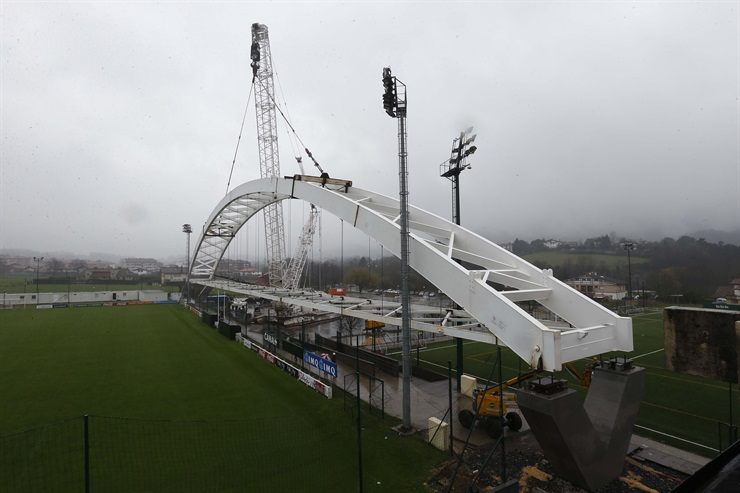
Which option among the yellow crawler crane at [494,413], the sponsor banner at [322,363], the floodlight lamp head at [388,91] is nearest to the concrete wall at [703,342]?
the yellow crawler crane at [494,413]

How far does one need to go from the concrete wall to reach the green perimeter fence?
21.9 ft

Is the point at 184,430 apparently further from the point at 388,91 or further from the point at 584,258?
the point at 584,258

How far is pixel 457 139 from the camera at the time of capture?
15492mm

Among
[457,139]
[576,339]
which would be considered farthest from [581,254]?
[576,339]

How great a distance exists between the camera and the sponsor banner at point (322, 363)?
1495 centimetres

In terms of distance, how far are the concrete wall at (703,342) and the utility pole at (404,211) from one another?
6278 mm

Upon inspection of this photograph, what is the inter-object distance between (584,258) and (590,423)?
7964 cm

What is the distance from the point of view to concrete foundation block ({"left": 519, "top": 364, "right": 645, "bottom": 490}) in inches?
293

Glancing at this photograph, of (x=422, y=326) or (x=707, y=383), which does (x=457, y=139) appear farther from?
(x=707, y=383)

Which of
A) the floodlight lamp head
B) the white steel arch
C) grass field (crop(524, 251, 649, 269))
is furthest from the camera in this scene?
grass field (crop(524, 251, 649, 269))

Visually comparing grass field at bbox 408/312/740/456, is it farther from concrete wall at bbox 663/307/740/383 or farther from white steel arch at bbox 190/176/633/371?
concrete wall at bbox 663/307/740/383

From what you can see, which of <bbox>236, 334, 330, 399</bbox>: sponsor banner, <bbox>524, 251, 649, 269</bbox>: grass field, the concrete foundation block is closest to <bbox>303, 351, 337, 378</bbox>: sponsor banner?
<bbox>236, 334, 330, 399</bbox>: sponsor banner

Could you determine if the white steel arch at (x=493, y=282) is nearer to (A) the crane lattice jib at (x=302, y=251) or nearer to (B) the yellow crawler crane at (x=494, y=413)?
(B) the yellow crawler crane at (x=494, y=413)

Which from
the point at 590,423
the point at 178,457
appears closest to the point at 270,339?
the point at 178,457
